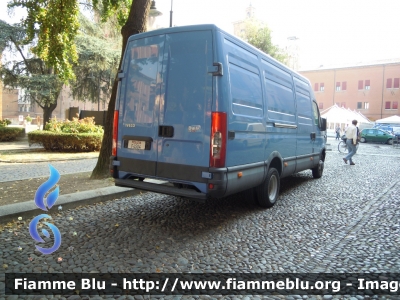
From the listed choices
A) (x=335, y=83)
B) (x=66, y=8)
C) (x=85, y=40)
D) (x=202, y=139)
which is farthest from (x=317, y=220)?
(x=335, y=83)

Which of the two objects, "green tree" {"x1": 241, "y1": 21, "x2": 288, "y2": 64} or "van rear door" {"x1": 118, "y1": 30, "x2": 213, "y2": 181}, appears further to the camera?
"green tree" {"x1": 241, "y1": 21, "x2": 288, "y2": 64}

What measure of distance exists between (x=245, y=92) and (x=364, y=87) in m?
62.5

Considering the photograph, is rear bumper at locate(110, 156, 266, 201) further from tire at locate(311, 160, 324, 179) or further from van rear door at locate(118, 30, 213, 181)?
tire at locate(311, 160, 324, 179)

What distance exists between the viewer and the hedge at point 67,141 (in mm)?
14038

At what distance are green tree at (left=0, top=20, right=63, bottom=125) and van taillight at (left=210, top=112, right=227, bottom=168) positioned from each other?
18905 millimetres

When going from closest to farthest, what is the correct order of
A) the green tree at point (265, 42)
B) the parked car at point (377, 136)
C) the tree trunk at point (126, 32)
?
the tree trunk at point (126, 32) < the green tree at point (265, 42) < the parked car at point (377, 136)

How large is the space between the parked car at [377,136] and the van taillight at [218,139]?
31.4 m

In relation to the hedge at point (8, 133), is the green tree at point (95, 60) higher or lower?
higher

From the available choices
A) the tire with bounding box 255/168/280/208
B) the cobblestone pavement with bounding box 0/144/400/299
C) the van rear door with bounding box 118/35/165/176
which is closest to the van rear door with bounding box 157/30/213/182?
the van rear door with bounding box 118/35/165/176

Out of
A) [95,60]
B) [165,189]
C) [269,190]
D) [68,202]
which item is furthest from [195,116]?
[95,60]

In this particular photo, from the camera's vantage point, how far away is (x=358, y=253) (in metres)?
3.81

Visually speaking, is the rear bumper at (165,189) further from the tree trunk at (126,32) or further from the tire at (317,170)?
the tire at (317,170)

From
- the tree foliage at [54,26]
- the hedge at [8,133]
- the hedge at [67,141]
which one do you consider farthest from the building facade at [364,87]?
the tree foliage at [54,26]

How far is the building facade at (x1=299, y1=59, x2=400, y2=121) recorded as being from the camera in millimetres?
55906
